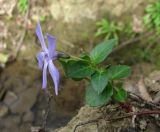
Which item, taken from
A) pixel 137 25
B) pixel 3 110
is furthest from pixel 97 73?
pixel 137 25

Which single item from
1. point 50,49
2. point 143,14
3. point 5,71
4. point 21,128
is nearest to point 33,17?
point 5,71

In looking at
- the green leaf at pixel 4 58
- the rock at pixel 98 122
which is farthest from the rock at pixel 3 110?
the rock at pixel 98 122

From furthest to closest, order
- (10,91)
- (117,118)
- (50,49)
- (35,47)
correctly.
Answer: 1. (35,47)
2. (10,91)
3. (117,118)
4. (50,49)

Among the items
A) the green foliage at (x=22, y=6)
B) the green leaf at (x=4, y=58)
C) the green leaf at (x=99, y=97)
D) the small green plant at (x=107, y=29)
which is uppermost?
the green foliage at (x=22, y=6)

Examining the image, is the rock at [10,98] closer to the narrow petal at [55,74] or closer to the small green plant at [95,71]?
the small green plant at [95,71]

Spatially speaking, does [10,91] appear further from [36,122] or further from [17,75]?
[36,122]

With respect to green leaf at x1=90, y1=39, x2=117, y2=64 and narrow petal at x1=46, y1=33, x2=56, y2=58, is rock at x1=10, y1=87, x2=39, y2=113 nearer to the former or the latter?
green leaf at x1=90, y1=39, x2=117, y2=64
